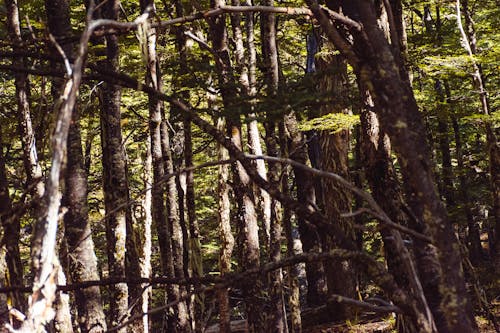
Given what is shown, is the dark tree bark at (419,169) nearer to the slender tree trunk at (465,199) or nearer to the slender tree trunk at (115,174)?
the slender tree trunk at (115,174)

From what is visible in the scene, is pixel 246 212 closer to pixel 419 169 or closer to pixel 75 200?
pixel 75 200

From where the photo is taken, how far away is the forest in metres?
3.29

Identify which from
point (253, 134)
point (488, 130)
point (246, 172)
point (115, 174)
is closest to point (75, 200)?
point (115, 174)

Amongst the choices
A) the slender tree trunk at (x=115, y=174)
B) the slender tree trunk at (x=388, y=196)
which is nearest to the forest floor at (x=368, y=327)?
the slender tree trunk at (x=115, y=174)

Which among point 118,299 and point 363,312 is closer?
point 118,299

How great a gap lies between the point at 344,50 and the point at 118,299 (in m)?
6.28

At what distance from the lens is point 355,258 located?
133 inches

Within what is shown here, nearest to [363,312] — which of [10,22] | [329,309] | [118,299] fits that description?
[329,309]

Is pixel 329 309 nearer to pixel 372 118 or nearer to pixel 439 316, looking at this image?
pixel 372 118

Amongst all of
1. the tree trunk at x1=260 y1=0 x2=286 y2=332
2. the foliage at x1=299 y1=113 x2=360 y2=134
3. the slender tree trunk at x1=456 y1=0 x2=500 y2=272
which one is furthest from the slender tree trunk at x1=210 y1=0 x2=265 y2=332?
the slender tree trunk at x1=456 y1=0 x2=500 y2=272

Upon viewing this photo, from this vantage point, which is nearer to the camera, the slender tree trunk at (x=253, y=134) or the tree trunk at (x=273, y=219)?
the slender tree trunk at (x=253, y=134)

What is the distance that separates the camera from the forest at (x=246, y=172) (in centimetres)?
329

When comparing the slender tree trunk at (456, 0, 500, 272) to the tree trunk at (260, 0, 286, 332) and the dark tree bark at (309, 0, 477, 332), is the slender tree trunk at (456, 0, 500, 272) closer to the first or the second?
the tree trunk at (260, 0, 286, 332)

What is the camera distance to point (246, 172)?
3.73 meters
